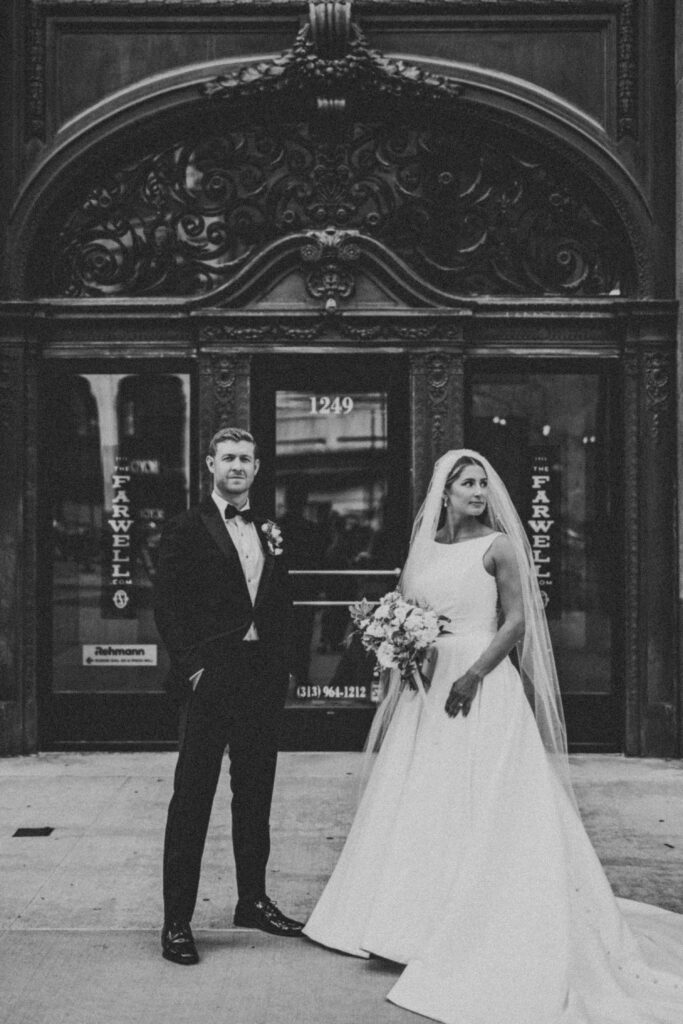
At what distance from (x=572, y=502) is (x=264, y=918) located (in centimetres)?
455

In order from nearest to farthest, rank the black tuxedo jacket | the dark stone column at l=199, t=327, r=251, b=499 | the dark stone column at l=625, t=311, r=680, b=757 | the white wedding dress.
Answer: the white wedding dress, the black tuxedo jacket, the dark stone column at l=625, t=311, r=680, b=757, the dark stone column at l=199, t=327, r=251, b=499

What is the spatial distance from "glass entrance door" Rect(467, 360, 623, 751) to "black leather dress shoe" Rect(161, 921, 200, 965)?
454 cm

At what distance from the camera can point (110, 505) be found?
866cm

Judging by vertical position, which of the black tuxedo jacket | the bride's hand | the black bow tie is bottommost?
the bride's hand

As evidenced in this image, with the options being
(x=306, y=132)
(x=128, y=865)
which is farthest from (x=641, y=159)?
(x=128, y=865)

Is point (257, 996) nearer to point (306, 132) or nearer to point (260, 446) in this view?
point (260, 446)

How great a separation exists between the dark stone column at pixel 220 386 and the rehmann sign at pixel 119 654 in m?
1.28

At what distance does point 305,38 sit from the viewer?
8.51 meters

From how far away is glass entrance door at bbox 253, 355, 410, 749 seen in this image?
8602mm

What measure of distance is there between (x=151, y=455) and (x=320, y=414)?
50.4 inches

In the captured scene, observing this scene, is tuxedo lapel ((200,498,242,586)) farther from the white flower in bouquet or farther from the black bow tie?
the white flower in bouquet

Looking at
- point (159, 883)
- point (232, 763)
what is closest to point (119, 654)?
point (159, 883)

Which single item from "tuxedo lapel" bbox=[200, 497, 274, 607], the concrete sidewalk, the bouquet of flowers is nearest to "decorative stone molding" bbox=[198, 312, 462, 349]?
Result: the concrete sidewalk

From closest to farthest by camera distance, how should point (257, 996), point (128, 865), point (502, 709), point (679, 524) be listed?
point (257, 996)
point (502, 709)
point (128, 865)
point (679, 524)
